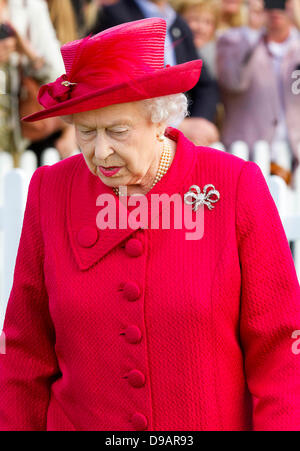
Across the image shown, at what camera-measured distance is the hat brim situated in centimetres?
213

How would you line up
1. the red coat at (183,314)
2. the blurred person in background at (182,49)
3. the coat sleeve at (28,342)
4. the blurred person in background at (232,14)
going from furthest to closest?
the blurred person in background at (232,14) → the blurred person in background at (182,49) → the coat sleeve at (28,342) → the red coat at (183,314)

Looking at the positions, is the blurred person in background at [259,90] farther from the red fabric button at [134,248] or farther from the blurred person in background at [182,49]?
the red fabric button at [134,248]

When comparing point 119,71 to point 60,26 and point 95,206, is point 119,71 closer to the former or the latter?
point 95,206

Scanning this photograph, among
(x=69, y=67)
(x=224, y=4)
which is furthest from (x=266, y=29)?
(x=69, y=67)

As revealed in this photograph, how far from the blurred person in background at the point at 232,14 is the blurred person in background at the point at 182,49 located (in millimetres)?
506

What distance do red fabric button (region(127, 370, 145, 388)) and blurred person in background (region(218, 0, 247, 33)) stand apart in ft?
13.9

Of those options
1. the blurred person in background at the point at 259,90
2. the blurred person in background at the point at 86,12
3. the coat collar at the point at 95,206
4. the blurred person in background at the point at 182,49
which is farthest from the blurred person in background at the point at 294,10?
the coat collar at the point at 95,206

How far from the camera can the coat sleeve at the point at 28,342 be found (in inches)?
96.7

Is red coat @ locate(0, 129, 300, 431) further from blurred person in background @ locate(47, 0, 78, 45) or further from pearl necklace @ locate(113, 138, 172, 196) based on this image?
blurred person in background @ locate(47, 0, 78, 45)

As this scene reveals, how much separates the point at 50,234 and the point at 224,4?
13.9ft

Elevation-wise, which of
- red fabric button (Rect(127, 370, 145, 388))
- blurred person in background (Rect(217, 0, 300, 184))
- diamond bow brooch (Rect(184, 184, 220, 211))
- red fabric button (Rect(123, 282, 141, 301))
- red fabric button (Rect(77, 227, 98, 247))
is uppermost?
blurred person in background (Rect(217, 0, 300, 184))

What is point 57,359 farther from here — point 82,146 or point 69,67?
point 69,67

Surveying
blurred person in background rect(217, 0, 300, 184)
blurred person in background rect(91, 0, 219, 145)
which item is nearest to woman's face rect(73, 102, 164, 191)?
blurred person in background rect(91, 0, 219, 145)

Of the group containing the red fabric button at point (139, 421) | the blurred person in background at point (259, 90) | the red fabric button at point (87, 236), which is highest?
the blurred person in background at point (259, 90)
